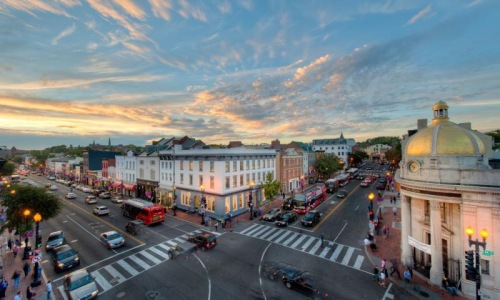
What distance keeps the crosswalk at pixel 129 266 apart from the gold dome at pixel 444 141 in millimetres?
25113

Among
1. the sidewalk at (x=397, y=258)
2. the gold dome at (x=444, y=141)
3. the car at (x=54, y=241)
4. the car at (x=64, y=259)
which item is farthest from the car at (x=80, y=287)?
the gold dome at (x=444, y=141)

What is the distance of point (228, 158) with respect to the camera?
116 ft

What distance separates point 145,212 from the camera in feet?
102

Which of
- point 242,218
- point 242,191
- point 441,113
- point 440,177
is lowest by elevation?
point 242,218

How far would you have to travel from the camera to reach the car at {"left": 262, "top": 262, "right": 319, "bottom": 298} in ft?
50.9

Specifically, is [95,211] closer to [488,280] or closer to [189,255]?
[189,255]

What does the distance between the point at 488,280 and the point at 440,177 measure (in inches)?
289

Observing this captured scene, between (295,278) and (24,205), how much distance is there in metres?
27.9

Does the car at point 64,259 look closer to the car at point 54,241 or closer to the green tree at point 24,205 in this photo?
the car at point 54,241

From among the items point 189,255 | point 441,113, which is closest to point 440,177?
point 441,113

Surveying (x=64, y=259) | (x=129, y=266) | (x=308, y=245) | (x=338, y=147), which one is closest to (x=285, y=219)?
(x=308, y=245)

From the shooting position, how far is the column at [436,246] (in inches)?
672

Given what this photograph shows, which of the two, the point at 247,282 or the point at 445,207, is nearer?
the point at 247,282

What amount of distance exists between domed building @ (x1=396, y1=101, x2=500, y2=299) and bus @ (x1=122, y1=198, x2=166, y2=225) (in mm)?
29258
